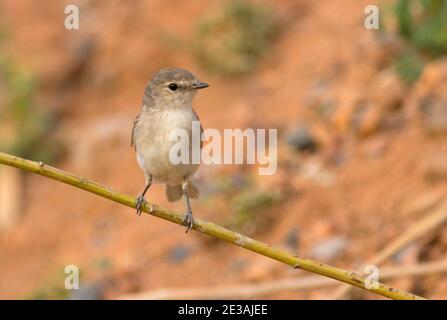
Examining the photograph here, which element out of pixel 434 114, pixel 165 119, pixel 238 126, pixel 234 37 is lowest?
pixel 165 119

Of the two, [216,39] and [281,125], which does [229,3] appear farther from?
[281,125]

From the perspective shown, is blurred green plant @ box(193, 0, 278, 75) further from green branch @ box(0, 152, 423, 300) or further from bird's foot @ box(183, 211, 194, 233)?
green branch @ box(0, 152, 423, 300)

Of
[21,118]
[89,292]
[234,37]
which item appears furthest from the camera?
[21,118]

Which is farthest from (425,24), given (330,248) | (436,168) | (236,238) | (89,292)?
Result: (236,238)

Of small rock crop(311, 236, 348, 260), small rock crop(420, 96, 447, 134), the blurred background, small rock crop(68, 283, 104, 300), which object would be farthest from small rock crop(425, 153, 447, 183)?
small rock crop(68, 283, 104, 300)

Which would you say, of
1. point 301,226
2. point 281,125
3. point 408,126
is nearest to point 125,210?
point 281,125

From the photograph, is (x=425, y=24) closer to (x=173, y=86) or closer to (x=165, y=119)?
(x=173, y=86)
